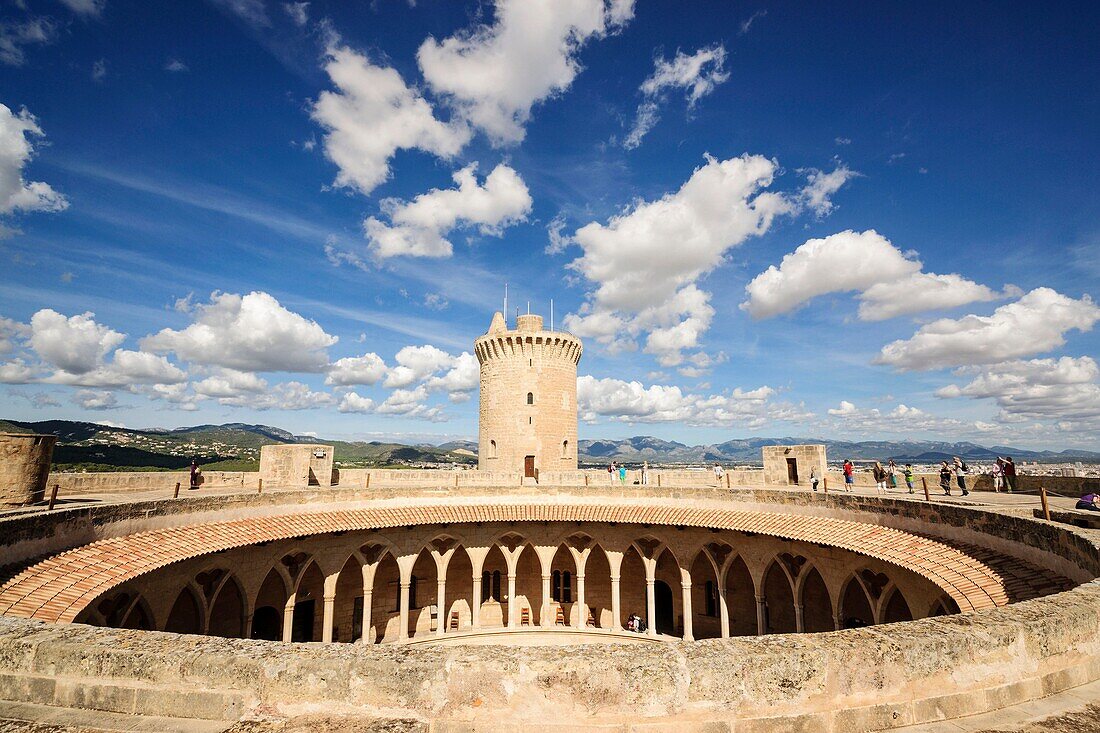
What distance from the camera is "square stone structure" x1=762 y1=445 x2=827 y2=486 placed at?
1040 inches

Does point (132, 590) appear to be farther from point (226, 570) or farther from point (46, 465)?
point (46, 465)

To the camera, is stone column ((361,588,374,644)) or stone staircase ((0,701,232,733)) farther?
stone column ((361,588,374,644))

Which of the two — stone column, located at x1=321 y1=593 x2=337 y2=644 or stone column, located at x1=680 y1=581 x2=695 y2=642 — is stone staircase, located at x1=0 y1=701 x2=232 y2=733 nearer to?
stone column, located at x1=321 y1=593 x2=337 y2=644

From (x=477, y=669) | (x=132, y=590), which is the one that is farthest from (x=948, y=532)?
(x=132, y=590)

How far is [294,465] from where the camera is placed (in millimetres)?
27219

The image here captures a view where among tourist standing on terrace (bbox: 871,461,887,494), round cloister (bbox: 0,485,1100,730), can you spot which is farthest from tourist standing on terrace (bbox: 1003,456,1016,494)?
round cloister (bbox: 0,485,1100,730)

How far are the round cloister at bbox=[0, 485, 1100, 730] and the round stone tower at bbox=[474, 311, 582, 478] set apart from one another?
946 centimetres

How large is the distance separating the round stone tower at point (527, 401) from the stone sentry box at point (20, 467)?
79.0 feet

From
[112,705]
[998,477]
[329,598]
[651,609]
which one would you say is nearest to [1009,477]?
[998,477]

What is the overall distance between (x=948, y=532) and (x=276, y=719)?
677 inches

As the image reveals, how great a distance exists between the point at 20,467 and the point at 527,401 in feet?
84.8

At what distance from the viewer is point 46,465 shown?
16281 millimetres

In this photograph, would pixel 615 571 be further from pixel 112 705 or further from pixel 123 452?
pixel 123 452

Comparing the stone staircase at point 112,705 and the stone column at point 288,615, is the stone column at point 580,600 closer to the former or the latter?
the stone column at point 288,615
